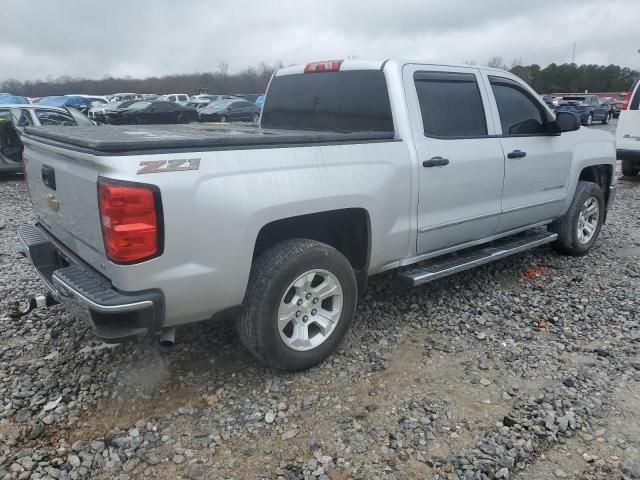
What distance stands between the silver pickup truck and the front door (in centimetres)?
1

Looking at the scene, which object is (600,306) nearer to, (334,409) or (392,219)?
(392,219)

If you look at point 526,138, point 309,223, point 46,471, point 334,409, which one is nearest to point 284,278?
point 309,223

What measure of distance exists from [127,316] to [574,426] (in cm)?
247

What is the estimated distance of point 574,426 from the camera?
2910 millimetres

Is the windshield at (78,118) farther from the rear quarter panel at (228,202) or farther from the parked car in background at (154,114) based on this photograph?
the parked car in background at (154,114)

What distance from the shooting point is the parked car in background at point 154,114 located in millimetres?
23719

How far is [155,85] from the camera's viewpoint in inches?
3113

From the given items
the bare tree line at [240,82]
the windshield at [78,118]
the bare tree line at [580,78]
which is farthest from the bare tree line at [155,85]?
the windshield at [78,118]

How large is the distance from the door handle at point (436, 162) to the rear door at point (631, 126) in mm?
8309

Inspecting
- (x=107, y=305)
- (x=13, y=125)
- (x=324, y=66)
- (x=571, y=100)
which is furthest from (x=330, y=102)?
(x=571, y=100)

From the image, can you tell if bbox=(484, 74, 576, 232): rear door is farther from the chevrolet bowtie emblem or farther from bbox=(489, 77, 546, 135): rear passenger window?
the chevrolet bowtie emblem

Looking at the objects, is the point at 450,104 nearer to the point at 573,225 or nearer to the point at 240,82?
the point at 573,225

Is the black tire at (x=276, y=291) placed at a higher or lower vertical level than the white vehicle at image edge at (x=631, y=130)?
lower

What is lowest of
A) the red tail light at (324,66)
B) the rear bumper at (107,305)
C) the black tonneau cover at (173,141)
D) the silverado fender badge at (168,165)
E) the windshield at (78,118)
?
the rear bumper at (107,305)
